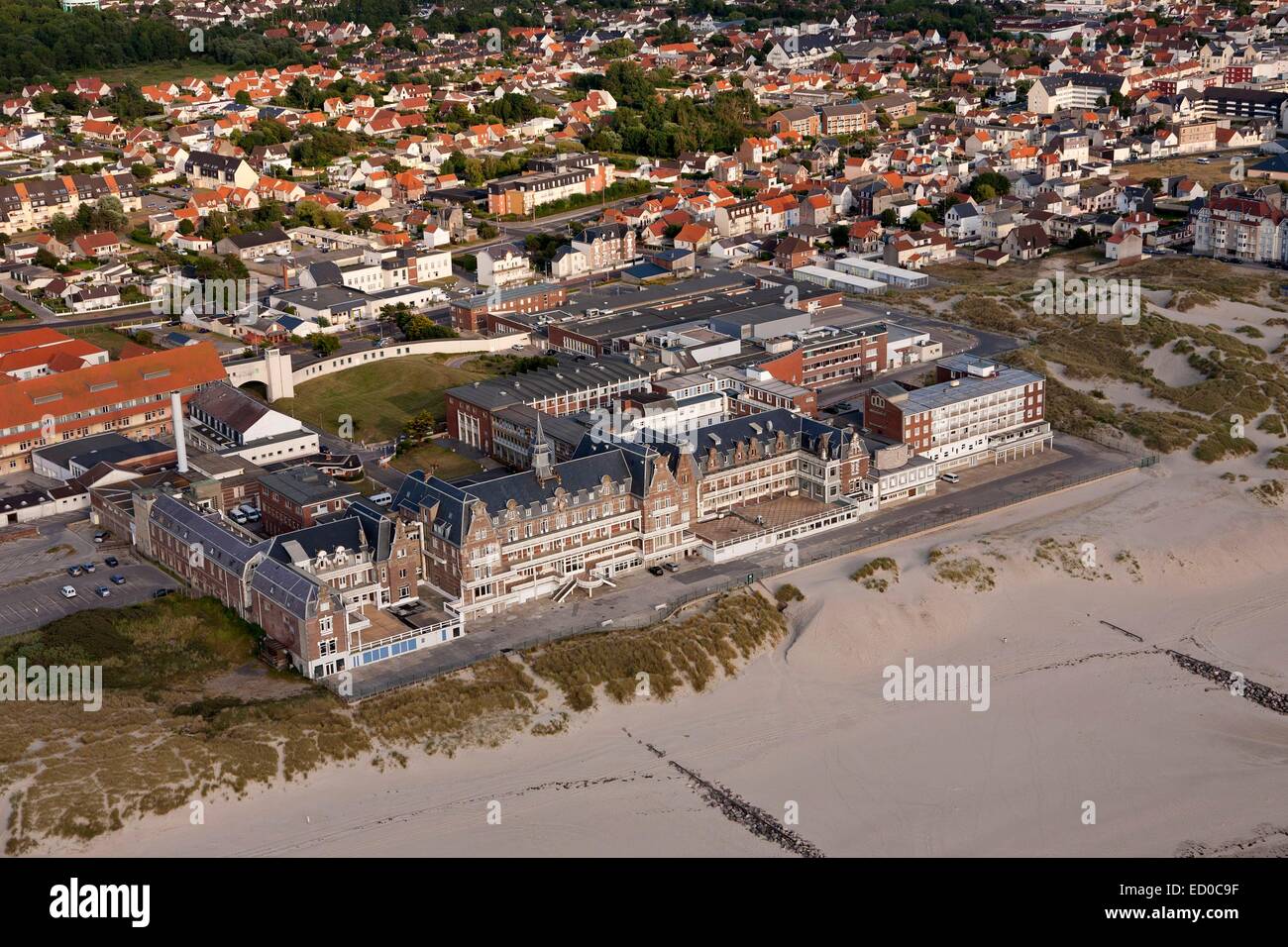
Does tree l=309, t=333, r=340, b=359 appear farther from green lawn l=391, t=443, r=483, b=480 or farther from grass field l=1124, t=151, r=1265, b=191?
grass field l=1124, t=151, r=1265, b=191

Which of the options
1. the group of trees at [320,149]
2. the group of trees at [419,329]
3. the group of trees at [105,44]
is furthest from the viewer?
the group of trees at [105,44]

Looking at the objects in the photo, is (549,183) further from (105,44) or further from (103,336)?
(105,44)

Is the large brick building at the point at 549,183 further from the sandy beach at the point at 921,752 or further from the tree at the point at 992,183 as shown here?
the sandy beach at the point at 921,752

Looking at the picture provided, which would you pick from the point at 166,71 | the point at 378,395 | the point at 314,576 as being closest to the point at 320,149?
the point at 166,71

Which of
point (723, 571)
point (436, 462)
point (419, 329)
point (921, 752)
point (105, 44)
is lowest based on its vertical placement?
point (921, 752)

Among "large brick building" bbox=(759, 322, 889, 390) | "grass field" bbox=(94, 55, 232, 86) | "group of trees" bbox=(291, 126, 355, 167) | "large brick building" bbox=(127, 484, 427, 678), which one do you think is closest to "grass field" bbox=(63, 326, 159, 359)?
"large brick building" bbox=(127, 484, 427, 678)

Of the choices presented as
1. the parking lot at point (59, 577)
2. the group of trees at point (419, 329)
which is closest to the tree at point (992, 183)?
the group of trees at point (419, 329)

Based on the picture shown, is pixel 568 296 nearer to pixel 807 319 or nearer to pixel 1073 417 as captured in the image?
pixel 807 319
